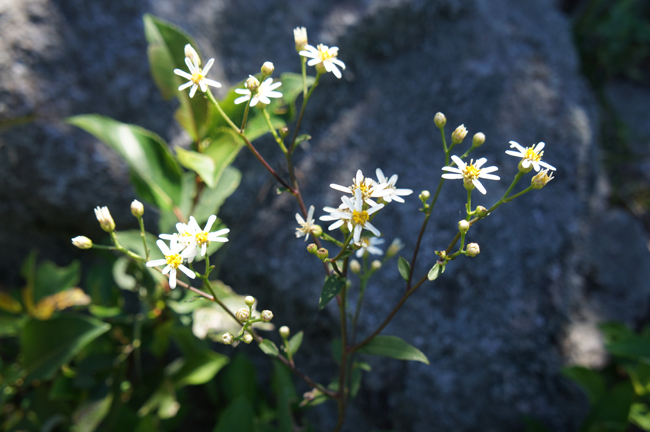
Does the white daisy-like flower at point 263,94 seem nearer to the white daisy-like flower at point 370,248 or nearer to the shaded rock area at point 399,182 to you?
the white daisy-like flower at point 370,248

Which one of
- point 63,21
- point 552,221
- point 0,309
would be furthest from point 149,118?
point 552,221

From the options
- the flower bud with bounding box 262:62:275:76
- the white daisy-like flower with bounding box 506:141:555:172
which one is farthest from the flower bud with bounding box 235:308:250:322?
the white daisy-like flower with bounding box 506:141:555:172

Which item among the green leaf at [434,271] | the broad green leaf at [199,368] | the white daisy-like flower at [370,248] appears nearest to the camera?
the green leaf at [434,271]

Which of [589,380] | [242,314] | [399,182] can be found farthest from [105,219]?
[589,380]

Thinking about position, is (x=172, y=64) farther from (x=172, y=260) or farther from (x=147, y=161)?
(x=172, y=260)

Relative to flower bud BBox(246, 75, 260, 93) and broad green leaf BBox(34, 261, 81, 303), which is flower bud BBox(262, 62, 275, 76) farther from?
broad green leaf BBox(34, 261, 81, 303)

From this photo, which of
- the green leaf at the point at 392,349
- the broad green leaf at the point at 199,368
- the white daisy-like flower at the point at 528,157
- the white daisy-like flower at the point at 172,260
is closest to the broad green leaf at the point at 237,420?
the broad green leaf at the point at 199,368
